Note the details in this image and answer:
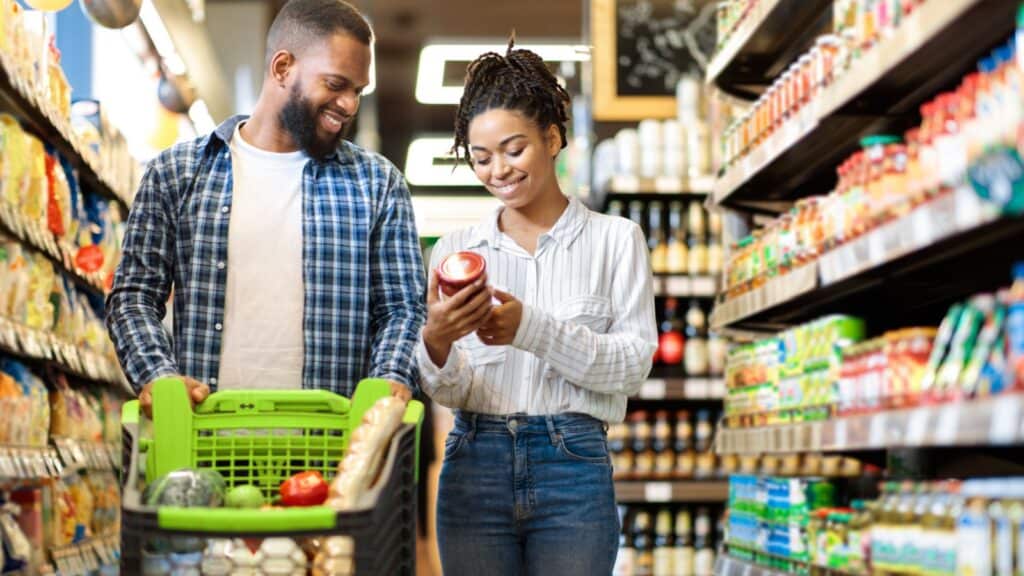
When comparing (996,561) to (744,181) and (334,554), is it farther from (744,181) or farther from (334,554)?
(744,181)

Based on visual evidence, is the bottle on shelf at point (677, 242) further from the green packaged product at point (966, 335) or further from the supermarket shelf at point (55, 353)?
the green packaged product at point (966, 335)

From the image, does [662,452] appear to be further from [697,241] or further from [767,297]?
[767,297]

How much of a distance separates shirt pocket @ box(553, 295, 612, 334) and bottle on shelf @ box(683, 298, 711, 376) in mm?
4447

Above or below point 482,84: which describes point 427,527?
below

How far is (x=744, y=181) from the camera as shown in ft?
15.5

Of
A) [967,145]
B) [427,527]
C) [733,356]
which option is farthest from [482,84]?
[427,527]

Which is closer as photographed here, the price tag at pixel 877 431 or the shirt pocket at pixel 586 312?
the shirt pocket at pixel 586 312

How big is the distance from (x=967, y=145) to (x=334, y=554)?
4.51ft

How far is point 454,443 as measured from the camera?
8.98ft

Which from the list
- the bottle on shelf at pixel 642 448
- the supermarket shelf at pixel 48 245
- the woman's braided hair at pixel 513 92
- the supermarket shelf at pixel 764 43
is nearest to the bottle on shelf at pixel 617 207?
the bottle on shelf at pixel 642 448

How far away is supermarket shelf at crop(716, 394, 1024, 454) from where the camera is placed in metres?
2.35

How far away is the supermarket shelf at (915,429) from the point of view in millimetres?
2350

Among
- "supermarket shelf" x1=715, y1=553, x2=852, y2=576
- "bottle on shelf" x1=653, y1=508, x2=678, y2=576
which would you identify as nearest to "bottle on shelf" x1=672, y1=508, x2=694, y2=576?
"bottle on shelf" x1=653, y1=508, x2=678, y2=576

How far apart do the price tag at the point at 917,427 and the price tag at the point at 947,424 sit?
0.23ft
